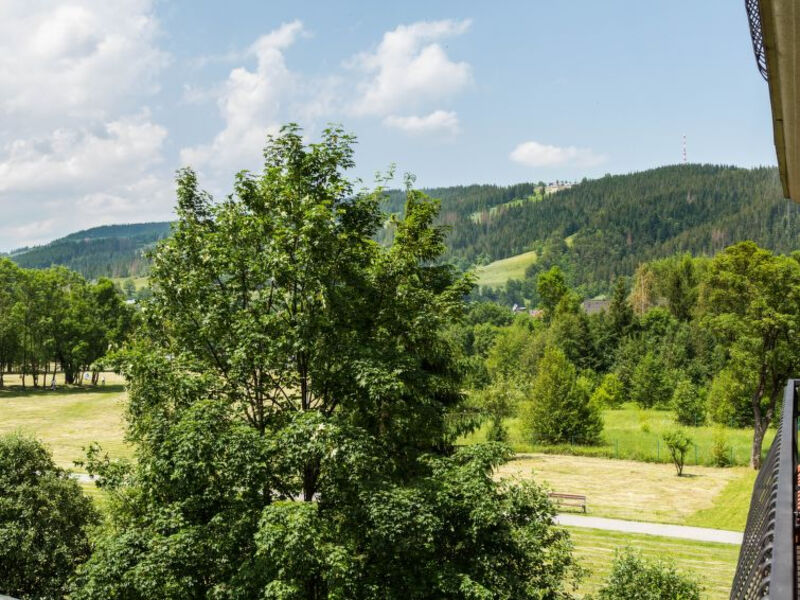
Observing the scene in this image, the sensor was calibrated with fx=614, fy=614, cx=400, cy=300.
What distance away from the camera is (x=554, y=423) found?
46.8 m

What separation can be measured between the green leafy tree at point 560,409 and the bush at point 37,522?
35296 millimetres

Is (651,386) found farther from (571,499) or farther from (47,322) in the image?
(47,322)

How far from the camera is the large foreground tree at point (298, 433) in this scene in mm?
10109

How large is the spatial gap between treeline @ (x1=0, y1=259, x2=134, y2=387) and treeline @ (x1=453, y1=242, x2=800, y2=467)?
157ft

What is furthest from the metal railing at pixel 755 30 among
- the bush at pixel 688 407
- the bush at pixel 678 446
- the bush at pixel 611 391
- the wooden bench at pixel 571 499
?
the bush at pixel 611 391

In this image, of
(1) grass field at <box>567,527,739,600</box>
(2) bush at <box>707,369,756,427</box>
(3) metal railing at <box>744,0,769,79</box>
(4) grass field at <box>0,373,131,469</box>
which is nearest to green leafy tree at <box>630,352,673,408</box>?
(2) bush at <box>707,369,756,427</box>

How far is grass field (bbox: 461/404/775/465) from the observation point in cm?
4183

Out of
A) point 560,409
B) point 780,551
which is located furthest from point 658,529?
point 780,551

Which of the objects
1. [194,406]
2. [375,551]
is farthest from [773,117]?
[194,406]

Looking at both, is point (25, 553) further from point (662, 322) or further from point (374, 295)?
point (662, 322)

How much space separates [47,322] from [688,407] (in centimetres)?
6879

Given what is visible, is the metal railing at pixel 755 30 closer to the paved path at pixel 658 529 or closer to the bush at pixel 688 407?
the paved path at pixel 658 529

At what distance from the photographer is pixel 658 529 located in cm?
2650

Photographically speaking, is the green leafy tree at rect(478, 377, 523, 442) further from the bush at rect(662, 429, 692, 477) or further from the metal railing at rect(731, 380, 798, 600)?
the metal railing at rect(731, 380, 798, 600)
